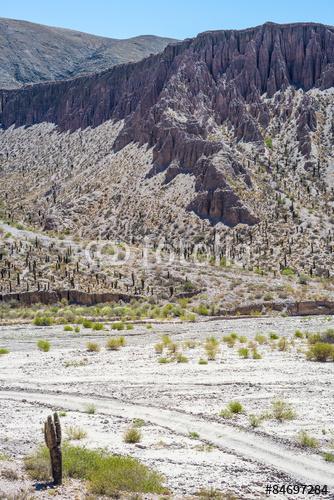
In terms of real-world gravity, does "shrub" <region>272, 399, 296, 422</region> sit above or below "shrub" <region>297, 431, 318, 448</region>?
below

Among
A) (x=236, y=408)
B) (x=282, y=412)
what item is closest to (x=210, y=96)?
(x=236, y=408)

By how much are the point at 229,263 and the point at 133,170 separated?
107 feet

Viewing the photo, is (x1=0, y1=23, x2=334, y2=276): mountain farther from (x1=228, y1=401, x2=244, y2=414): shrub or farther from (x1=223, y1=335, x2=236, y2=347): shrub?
(x1=228, y1=401, x2=244, y2=414): shrub

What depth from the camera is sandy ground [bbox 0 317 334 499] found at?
1385 centimetres

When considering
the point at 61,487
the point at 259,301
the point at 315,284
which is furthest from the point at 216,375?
the point at 315,284

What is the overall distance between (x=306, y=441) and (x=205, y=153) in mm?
79614

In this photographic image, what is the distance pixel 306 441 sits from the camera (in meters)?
15.5

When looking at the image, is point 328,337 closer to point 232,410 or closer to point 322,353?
point 322,353

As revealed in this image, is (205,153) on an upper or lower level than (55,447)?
upper

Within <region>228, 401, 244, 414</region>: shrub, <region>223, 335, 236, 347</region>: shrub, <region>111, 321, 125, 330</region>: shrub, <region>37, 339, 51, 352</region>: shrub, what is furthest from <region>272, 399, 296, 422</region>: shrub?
<region>111, 321, 125, 330</region>: shrub

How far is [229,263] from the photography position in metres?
74.0

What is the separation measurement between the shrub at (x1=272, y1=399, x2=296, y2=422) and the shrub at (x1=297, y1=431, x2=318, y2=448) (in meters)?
1.86

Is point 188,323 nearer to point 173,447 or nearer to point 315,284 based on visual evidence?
point 315,284

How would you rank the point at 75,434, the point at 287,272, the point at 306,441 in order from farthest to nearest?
the point at 287,272 → the point at 75,434 → the point at 306,441
